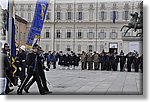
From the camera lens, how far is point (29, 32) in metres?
9.23

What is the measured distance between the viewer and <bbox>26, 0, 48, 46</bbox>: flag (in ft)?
30.0

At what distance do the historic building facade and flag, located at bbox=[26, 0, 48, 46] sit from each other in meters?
0.28

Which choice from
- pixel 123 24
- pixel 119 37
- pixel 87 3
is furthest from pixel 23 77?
pixel 119 37

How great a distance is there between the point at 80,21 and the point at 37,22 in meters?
4.80

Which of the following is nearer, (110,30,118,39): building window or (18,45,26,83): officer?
(18,45,26,83): officer

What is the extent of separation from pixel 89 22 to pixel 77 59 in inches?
170

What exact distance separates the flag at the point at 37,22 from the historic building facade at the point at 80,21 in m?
0.28

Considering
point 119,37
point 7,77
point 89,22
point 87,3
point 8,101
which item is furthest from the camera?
point 119,37

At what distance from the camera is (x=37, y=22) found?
9211 millimetres

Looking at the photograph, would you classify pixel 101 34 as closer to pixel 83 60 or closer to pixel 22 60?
pixel 83 60

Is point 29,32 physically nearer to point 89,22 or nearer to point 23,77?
point 23,77

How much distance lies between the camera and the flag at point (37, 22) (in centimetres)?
915

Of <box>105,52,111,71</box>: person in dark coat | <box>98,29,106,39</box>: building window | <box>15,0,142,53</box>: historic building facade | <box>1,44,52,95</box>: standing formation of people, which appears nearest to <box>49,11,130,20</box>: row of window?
<box>15,0,142,53</box>: historic building facade

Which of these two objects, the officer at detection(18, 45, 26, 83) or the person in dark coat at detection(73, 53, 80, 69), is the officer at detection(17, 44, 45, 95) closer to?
the officer at detection(18, 45, 26, 83)
